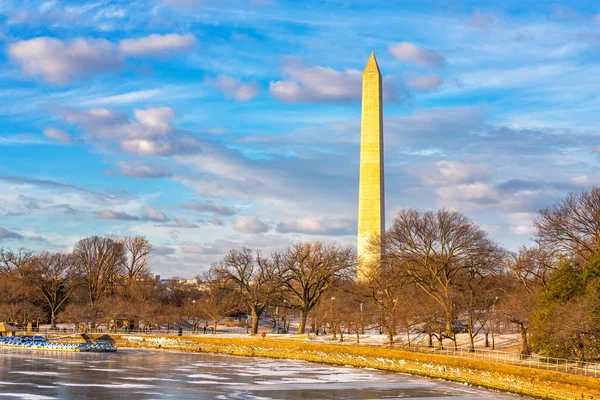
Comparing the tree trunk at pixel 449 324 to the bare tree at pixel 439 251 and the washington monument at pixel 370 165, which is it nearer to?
the bare tree at pixel 439 251

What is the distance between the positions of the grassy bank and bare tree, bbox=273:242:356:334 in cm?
906

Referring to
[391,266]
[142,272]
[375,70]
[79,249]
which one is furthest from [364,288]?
[79,249]

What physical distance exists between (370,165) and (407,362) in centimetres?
3657

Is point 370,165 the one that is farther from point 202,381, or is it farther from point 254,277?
point 202,381

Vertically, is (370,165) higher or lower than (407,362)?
higher

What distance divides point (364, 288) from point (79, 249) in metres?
43.1

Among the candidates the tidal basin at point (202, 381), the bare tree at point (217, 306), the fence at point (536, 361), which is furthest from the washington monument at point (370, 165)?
the fence at point (536, 361)

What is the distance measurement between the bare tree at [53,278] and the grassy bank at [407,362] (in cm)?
2097

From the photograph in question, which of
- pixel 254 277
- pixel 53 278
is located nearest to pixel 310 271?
pixel 254 277

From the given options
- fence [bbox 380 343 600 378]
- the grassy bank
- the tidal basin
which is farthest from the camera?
fence [bbox 380 343 600 378]

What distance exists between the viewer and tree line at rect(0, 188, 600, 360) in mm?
45188

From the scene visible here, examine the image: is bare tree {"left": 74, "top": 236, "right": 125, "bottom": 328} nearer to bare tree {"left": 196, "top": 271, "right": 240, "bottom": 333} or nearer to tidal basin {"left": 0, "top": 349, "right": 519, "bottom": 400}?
bare tree {"left": 196, "top": 271, "right": 240, "bottom": 333}

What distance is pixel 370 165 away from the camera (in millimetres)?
83688

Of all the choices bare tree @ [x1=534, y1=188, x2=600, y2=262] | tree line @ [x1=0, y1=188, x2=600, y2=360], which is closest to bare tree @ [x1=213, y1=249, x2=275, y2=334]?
tree line @ [x1=0, y1=188, x2=600, y2=360]
